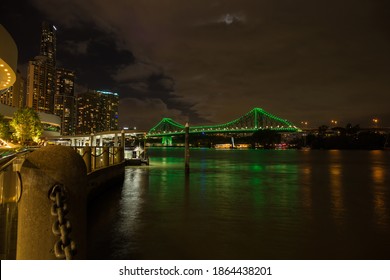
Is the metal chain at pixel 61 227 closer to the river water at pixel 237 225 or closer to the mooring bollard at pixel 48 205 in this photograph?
the mooring bollard at pixel 48 205

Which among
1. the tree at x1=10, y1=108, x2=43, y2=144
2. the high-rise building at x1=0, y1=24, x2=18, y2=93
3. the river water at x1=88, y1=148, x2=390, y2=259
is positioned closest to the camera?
the river water at x1=88, y1=148, x2=390, y2=259

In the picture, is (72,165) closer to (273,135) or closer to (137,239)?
(137,239)

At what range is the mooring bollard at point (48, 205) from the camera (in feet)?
10.9

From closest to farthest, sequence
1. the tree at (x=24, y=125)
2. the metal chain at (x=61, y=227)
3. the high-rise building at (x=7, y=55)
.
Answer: the metal chain at (x=61, y=227)
the high-rise building at (x=7, y=55)
the tree at (x=24, y=125)

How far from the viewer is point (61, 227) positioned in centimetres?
326

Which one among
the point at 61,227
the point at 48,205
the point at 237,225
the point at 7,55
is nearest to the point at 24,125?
the point at 7,55

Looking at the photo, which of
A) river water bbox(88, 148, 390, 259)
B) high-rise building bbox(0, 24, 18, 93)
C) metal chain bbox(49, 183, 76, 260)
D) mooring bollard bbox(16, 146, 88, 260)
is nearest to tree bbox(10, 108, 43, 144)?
high-rise building bbox(0, 24, 18, 93)

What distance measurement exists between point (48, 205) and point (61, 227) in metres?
0.28

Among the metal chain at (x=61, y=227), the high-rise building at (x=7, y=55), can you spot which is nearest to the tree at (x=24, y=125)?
the high-rise building at (x=7, y=55)

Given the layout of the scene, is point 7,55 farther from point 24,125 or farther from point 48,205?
point 24,125

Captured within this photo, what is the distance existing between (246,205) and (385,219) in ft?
15.0

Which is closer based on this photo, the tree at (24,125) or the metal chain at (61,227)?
the metal chain at (61,227)

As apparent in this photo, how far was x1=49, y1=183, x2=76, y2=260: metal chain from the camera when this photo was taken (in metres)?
3.27

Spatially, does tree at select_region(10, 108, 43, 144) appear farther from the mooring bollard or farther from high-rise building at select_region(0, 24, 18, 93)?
the mooring bollard
